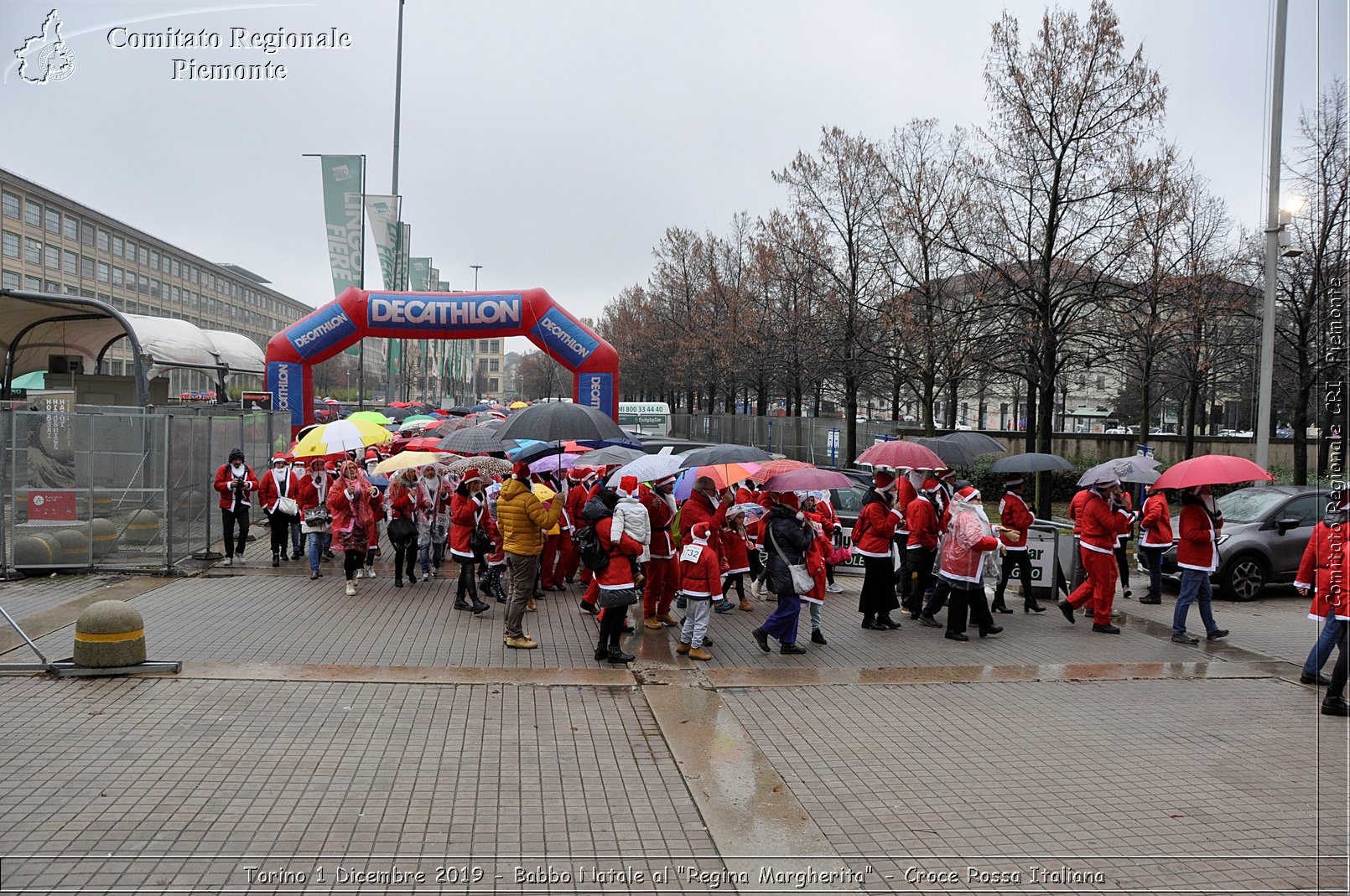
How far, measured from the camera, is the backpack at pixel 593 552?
8.29 m

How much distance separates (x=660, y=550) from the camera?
31.6ft

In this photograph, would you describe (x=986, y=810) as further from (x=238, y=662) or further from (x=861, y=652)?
(x=238, y=662)

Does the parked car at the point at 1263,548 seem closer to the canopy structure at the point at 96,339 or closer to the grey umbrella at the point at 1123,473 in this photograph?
the grey umbrella at the point at 1123,473

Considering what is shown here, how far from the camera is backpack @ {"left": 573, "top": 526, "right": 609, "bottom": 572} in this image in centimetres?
829

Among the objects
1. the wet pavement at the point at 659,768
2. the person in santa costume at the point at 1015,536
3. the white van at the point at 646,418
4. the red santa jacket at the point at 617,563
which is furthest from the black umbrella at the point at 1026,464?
the white van at the point at 646,418

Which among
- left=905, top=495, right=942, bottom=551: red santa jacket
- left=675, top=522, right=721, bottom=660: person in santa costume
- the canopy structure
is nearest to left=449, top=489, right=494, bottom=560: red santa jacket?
left=675, top=522, right=721, bottom=660: person in santa costume

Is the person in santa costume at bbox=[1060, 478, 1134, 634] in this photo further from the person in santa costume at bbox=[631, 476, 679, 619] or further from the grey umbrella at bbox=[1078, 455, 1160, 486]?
the person in santa costume at bbox=[631, 476, 679, 619]

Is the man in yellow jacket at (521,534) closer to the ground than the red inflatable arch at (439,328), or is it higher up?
closer to the ground

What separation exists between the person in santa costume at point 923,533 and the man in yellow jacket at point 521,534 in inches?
159

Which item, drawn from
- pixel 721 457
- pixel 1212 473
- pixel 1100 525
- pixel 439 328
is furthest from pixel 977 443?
pixel 439 328

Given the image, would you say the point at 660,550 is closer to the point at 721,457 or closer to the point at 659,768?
the point at 721,457

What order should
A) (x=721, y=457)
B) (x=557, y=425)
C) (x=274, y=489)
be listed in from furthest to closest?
(x=274, y=489)
(x=557, y=425)
(x=721, y=457)

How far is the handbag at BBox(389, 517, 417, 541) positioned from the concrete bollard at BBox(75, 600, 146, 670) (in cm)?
418

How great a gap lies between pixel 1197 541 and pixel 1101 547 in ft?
3.10
